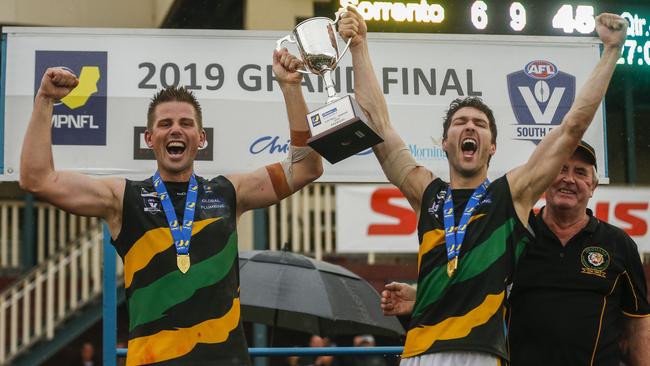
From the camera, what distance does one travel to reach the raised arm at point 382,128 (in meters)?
4.31

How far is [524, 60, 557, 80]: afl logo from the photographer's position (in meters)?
6.02

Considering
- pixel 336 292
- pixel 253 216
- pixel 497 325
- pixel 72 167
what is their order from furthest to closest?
pixel 253 216, pixel 336 292, pixel 72 167, pixel 497 325

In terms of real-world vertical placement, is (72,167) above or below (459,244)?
above

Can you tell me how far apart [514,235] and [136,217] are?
4.54 ft

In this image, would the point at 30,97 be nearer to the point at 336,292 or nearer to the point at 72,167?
the point at 72,167

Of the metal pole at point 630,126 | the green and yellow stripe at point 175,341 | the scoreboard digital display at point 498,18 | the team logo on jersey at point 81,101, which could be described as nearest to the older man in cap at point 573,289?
the green and yellow stripe at point 175,341

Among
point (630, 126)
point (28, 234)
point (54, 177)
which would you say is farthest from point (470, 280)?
point (28, 234)

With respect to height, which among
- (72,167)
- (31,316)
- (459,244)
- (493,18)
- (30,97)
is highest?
(493,18)

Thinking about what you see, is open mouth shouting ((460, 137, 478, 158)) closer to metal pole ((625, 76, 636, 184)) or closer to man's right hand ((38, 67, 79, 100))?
man's right hand ((38, 67, 79, 100))

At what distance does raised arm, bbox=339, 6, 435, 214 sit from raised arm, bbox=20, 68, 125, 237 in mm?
1057

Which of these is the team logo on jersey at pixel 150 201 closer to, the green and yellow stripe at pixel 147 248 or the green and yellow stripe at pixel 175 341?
the green and yellow stripe at pixel 147 248

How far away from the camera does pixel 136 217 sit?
4035mm

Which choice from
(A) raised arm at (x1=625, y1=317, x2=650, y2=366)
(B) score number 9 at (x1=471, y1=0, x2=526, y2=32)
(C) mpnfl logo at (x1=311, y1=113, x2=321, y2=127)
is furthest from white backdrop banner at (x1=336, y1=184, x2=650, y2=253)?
(C) mpnfl logo at (x1=311, y1=113, x2=321, y2=127)

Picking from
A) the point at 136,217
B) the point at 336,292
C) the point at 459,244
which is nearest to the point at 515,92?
the point at 336,292
